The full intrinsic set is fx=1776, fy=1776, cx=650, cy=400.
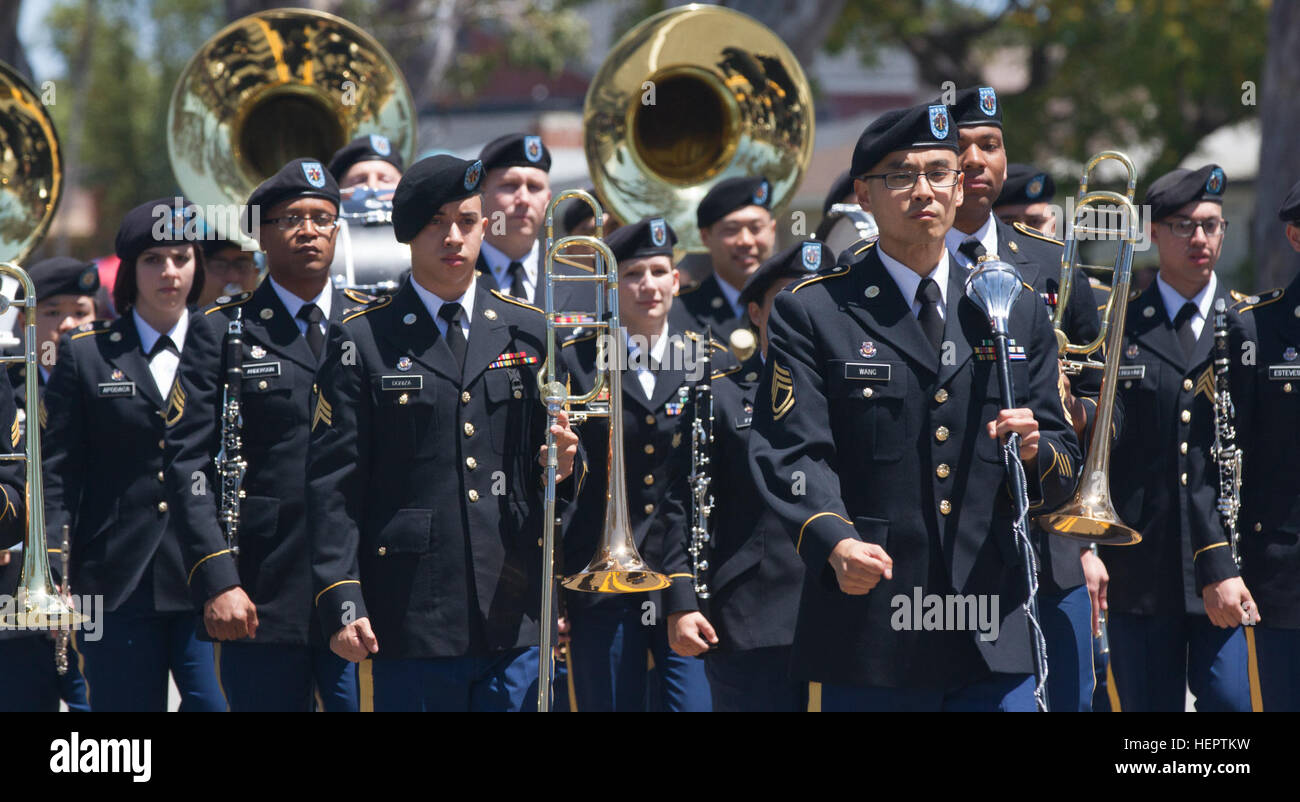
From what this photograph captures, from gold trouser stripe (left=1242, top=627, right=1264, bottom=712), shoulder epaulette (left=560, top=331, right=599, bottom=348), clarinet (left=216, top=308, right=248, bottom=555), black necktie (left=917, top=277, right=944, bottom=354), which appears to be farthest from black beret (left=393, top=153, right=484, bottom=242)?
gold trouser stripe (left=1242, top=627, right=1264, bottom=712)

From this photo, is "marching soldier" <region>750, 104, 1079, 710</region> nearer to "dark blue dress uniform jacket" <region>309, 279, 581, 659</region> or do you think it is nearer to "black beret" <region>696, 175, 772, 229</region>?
"dark blue dress uniform jacket" <region>309, 279, 581, 659</region>

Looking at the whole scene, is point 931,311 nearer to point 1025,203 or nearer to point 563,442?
point 563,442

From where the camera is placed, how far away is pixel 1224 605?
232 inches

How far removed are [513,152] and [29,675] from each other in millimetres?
2738

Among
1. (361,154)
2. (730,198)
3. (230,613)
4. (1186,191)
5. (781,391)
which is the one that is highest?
(361,154)

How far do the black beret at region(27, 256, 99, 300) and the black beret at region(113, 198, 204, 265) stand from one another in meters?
1.03

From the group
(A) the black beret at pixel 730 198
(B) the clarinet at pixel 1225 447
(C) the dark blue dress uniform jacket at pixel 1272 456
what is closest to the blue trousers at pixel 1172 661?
(C) the dark blue dress uniform jacket at pixel 1272 456

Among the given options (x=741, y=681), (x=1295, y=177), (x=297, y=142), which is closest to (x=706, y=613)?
(x=741, y=681)

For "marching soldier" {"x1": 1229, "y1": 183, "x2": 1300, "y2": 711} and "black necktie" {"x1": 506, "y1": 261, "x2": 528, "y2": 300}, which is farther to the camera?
"black necktie" {"x1": 506, "y1": 261, "x2": 528, "y2": 300}

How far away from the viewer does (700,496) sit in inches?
237

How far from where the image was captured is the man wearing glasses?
6.13m

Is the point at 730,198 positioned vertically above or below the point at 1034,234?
above

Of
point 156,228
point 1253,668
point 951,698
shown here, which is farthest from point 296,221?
point 1253,668

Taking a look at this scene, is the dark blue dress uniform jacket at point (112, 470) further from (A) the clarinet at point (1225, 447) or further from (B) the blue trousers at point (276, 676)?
(A) the clarinet at point (1225, 447)
